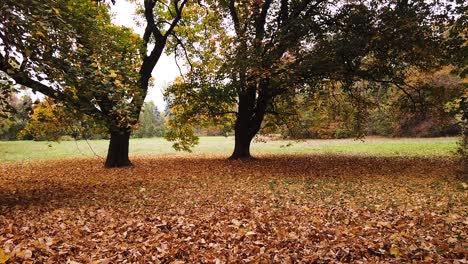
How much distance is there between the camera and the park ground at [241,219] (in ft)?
15.4

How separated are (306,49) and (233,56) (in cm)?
332

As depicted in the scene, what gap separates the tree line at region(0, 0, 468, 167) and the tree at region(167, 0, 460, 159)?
5 cm

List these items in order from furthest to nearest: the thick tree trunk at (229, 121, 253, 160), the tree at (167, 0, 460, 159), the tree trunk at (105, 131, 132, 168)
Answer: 1. the thick tree trunk at (229, 121, 253, 160)
2. the tree trunk at (105, 131, 132, 168)
3. the tree at (167, 0, 460, 159)

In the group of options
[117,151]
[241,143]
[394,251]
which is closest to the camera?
[394,251]

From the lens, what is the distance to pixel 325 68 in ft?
43.3

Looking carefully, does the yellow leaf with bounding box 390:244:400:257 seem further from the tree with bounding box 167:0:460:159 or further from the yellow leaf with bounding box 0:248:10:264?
the tree with bounding box 167:0:460:159

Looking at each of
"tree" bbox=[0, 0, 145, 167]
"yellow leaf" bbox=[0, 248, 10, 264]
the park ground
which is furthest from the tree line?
"yellow leaf" bbox=[0, 248, 10, 264]

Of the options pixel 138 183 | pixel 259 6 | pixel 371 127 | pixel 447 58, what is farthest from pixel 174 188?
pixel 371 127

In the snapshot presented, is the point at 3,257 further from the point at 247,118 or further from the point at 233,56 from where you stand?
the point at 247,118

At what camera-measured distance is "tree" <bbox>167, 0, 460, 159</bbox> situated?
40.7ft

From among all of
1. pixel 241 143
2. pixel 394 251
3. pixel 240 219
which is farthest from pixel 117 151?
pixel 394 251

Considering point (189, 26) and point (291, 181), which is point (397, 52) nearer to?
point (291, 181)

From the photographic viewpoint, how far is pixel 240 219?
6414mm

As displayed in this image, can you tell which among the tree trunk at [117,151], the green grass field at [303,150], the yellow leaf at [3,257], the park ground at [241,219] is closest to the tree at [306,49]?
the tree trunk at [117,151]
